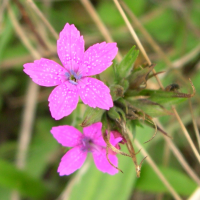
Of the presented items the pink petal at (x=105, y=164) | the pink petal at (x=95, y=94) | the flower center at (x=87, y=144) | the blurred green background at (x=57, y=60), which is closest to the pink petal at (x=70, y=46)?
the pink petal at (x=95, y=94)

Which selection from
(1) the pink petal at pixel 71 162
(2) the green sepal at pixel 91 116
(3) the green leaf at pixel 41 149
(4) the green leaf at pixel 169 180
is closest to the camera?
(2) the green sepal at pixel 91 116

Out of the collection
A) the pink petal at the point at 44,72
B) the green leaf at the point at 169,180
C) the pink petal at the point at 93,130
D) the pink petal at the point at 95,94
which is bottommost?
the green leaf at the point at 169,180

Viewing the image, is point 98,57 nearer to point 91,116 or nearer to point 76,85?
point 76,85

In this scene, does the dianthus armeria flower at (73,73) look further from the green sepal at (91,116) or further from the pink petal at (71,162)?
the pink petal at (71,162)

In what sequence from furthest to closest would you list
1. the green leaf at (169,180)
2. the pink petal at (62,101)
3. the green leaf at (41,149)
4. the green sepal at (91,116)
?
the green leaf at (41,149)
the green leaf at (169,180)
the green sepal at (91,116)
the pink petal at (62,101)

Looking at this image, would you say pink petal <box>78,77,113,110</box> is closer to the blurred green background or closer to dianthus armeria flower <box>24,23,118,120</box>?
dianthus armeria flower <box>24,23,118,120</box>

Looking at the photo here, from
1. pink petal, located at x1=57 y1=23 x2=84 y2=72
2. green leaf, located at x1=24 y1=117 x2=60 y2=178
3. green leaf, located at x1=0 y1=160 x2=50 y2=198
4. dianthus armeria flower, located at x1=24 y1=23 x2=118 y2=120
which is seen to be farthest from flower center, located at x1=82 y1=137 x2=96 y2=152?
green leaf, located at x1=24 y1=117 x2=60 y2=178

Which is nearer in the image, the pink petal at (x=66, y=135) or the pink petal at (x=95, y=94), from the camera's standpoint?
the pink petal at (x=95, y=94)

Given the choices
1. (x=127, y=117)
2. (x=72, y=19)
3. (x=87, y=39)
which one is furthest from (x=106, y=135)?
(x=72, y=19)
